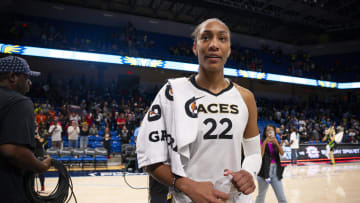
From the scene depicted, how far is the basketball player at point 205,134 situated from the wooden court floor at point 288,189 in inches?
189

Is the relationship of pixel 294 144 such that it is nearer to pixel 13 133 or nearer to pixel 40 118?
pixel 40 118

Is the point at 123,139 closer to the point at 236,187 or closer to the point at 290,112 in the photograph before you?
the point at 236,187

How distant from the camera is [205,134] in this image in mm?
1263

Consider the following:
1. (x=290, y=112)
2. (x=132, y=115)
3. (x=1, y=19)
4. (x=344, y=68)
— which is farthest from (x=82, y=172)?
(x=344, y=68)

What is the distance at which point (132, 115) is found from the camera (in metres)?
13.3

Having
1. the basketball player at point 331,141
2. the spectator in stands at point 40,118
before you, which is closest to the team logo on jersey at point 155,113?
the spectator in stands at point 40,118

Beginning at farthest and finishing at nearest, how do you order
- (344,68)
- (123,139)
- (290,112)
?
(344,68)
(290,112)
(123,139)

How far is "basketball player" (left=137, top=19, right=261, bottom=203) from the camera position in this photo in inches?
46.8

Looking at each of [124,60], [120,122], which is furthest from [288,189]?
[124,60]

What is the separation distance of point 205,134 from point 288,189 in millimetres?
6668

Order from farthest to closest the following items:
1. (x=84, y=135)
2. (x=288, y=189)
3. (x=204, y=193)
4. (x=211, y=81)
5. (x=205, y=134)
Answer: (x=84, y=135)
(x=288, y=189)
(x=211, y=81)
(x=205, y=134)
(x=204, y=193)

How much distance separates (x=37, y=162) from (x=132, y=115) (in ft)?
38.2

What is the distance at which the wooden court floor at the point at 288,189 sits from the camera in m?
5.77

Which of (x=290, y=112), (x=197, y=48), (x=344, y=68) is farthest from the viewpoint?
(x=344, y=68)
